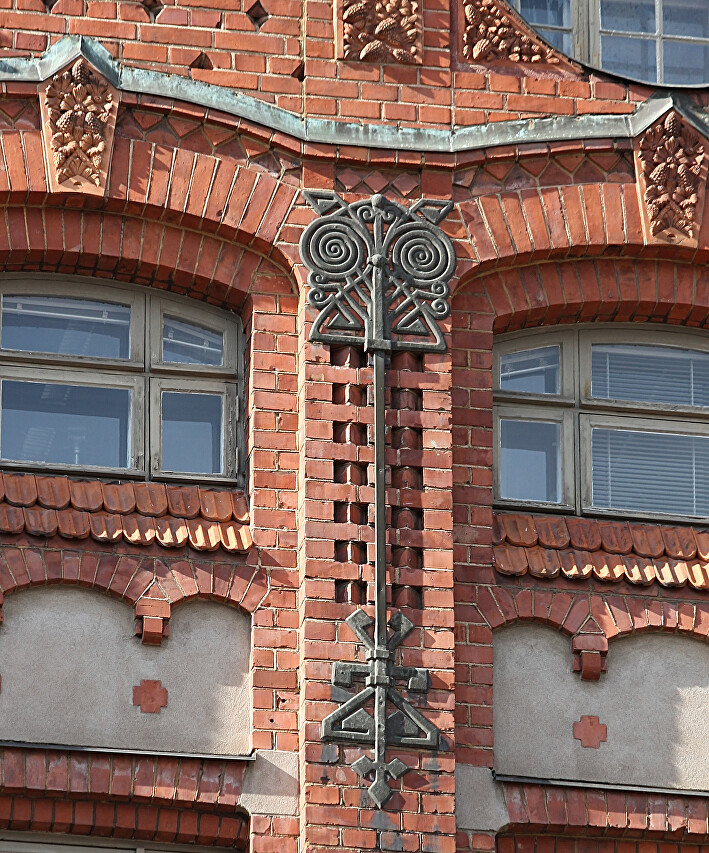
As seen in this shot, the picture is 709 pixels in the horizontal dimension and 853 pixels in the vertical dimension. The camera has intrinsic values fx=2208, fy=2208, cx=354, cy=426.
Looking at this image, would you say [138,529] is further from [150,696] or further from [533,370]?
[533,370]

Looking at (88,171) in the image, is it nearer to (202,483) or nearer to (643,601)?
(202,483)

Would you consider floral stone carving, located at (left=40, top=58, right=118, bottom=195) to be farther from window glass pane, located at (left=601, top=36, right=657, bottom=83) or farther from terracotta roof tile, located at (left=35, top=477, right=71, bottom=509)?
window glass pane, located at (left=601, top=36, right=657, bottom=83)

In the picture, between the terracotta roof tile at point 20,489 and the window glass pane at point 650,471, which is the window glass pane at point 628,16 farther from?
the terracotta roof tile at point 20,489

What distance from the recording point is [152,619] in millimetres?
11281

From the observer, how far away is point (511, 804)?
11266 millimetres

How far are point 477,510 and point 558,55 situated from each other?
9.20 feet

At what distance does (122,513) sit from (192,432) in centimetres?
74

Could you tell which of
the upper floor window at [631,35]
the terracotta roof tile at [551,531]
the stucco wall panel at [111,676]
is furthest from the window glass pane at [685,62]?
the stucco wall panel at [111,676]

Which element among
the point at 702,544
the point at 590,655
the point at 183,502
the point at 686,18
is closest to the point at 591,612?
the point at 590,655

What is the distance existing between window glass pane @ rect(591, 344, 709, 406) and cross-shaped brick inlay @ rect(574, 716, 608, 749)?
198cm

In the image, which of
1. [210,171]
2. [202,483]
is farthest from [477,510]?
[210,171]

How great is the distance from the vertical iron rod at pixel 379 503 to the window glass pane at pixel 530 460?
0.95 meters

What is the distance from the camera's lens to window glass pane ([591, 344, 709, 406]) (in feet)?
41.6

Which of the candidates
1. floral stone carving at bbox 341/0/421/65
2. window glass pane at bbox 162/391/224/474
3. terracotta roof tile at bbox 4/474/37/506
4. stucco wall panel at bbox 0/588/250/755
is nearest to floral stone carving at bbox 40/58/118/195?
window glass pane at bbox 162/391/224/474
